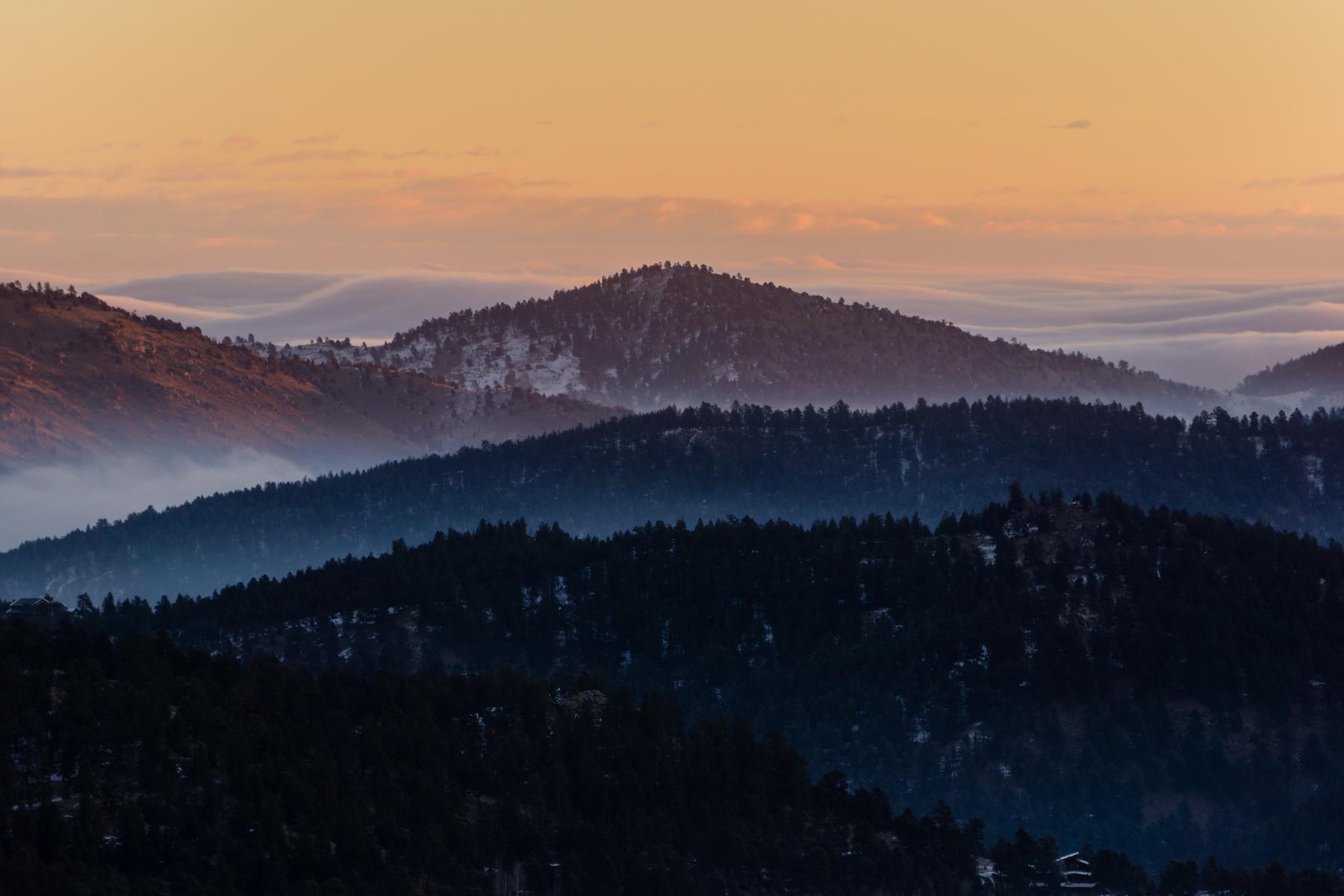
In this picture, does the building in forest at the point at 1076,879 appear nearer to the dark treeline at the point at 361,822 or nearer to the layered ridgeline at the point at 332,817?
the dark treeline at the point at 361,822

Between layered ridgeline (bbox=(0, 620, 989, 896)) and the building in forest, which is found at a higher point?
layered ridgeline (bbox=(0, 620, 989, 896))

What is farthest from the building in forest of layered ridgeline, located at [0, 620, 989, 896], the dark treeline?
layered ridgeline, located at [0, 620, 989, 896]

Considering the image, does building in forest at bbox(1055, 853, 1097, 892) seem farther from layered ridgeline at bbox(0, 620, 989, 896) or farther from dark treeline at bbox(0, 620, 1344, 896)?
layered ridgeline at bbox(0, 620, 989, 896)

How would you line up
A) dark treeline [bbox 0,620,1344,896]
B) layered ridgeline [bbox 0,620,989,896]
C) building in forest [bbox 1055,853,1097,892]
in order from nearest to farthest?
layered ridgeline [bbox 0,620,989,896]
dark treeline [bbox 0,620,1344,896]
building in forest [bbox 1055,853,1097,892]

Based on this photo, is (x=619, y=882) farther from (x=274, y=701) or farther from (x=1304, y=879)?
(x=1304, y=879)

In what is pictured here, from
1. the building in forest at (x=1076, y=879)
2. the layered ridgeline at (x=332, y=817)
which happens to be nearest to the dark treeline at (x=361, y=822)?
the layered ridgeline at (x=332, y=817)

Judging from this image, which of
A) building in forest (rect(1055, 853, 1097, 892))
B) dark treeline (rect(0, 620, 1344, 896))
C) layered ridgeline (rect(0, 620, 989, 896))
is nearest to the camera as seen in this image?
layered ridgeline (rect(0, 620, 989, 896))

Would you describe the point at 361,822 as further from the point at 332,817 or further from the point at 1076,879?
the point at 1076,879

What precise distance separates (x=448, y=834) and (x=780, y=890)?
79.4ft

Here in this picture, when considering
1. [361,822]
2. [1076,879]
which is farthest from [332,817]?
[1076,879]

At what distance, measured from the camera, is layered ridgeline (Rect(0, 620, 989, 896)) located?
542 ft

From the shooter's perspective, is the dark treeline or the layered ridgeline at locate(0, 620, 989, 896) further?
the dark treeline

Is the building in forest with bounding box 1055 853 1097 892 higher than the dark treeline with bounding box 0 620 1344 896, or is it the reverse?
the dark treeline with bounding box 0 620 1344 896

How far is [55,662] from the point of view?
7721 inches
